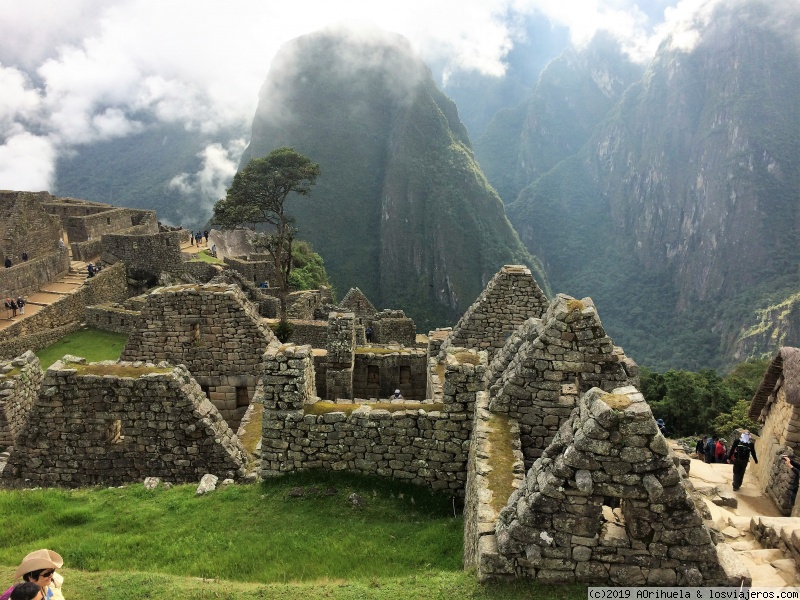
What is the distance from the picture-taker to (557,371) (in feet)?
19.4

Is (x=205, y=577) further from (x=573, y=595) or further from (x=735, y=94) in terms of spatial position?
(x=735, y=94)

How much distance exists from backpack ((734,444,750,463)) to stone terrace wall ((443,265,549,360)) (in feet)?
14.6

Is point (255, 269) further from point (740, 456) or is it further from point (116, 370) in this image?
point (740, 456)

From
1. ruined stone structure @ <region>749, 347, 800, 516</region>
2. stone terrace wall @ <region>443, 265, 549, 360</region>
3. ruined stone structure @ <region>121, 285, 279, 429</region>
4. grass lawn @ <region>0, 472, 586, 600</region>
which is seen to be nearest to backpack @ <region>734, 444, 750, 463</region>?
ruined stone structure @ <region>749, 347, 800, 516</region>

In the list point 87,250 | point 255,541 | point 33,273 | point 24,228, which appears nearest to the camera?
point 255,541

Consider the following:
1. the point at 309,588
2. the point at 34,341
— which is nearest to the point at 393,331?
the point at 34,341

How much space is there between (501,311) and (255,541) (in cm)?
696

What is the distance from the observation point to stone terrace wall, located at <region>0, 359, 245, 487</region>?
8.32 metres

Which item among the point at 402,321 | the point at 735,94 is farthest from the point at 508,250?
the point at 402,321

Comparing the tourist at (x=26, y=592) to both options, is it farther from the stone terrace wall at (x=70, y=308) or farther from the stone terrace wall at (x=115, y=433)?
the stone terrace wall at (x=70, y=308)

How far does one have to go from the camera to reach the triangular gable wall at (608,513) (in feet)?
12.5

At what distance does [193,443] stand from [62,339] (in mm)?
20866

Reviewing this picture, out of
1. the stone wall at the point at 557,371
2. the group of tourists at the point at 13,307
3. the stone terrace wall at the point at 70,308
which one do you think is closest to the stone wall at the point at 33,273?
the group of tourists at the point at 13,307

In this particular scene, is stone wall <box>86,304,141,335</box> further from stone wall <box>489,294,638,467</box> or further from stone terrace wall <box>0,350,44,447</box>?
stone wall <box>489,294,638,467</box>
